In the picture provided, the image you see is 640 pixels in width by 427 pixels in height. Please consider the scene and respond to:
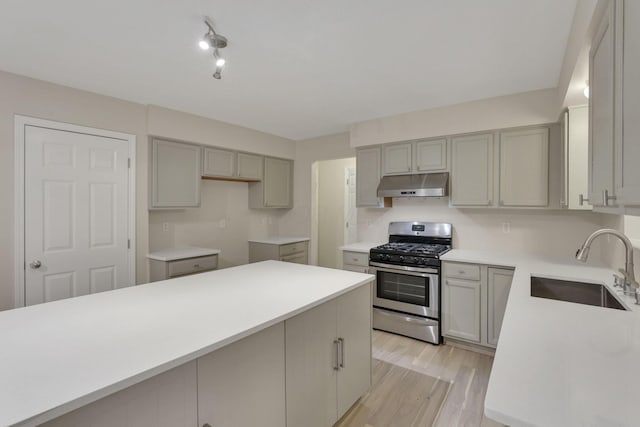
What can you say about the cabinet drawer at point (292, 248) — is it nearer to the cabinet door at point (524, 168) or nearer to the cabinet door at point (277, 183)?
the cabinet door at point (277, 183)

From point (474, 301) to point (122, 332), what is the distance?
111 inches

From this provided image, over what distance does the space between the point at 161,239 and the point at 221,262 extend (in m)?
0.92

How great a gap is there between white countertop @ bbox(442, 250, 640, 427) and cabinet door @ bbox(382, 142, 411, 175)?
7.28 feet

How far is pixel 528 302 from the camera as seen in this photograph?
5.10ft

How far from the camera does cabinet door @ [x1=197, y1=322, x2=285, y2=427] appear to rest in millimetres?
1136

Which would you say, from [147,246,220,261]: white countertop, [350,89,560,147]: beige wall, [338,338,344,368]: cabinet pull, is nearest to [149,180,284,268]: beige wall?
[147,246,220,261]: white countertop

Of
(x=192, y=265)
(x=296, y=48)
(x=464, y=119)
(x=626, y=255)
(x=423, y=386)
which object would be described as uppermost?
(x=296, y=48)

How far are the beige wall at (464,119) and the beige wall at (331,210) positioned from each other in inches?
63.8

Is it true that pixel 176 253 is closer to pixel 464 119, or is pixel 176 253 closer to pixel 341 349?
pixel 341 349

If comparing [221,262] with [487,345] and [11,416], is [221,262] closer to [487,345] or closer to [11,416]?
[487,345]

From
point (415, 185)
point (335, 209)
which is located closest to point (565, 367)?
point (415, 185)

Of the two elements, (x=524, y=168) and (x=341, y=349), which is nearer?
(x=341, y=349)

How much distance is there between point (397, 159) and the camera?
3.62 m

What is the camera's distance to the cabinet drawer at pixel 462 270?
9.35 feet
